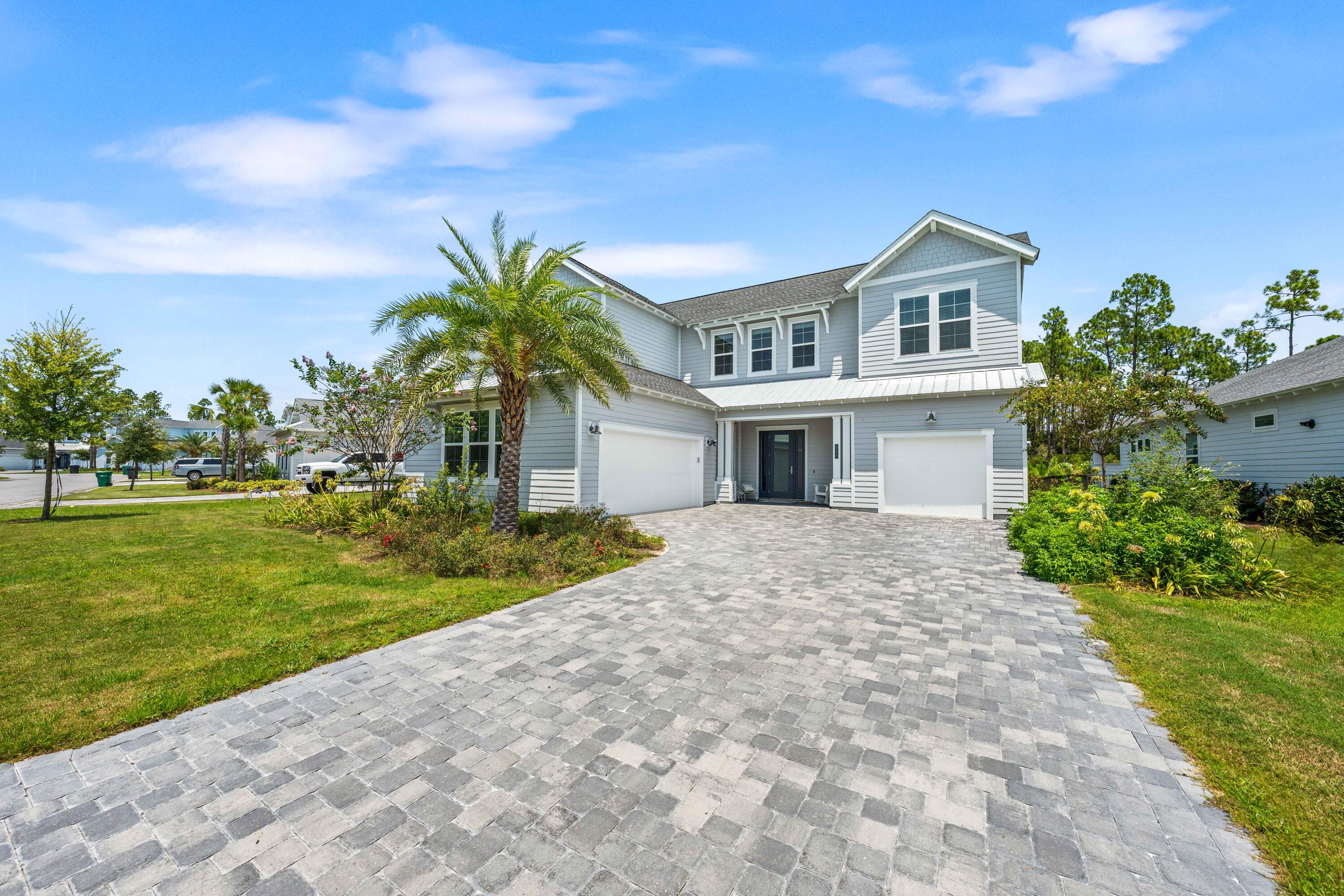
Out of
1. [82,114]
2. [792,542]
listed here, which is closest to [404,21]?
[82,114]

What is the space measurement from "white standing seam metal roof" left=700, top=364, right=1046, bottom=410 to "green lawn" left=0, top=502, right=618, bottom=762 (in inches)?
413

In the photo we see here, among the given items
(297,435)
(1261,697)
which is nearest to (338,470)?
(297,435)

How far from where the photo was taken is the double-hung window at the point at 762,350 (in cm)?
1691

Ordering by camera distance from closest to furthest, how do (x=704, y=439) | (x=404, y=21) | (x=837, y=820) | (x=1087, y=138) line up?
(x=837, y=820)
(x=404, y=21)
(x=1087, y=138)
(x=704, y=439)

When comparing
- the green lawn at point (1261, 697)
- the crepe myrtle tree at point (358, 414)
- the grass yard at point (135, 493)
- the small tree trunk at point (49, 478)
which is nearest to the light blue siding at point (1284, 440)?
the green lawn at point (1261, 697)

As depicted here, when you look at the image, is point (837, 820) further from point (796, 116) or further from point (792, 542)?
point (796, 116)

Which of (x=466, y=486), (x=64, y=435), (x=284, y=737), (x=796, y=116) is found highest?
(x=796, y=116)

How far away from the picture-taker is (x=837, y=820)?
240cm

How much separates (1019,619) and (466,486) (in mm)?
10507

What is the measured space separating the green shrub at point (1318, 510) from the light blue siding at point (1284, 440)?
3.37 feet

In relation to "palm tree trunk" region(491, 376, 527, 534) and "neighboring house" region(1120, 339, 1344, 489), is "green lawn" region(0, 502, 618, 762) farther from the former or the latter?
"neighboring house" region(1120, 339, 1344, 489)

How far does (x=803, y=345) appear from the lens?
16.4 meters

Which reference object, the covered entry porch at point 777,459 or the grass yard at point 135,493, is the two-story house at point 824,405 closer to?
the covered entry porch at point 777,459

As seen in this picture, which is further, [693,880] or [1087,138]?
[1087,138]
